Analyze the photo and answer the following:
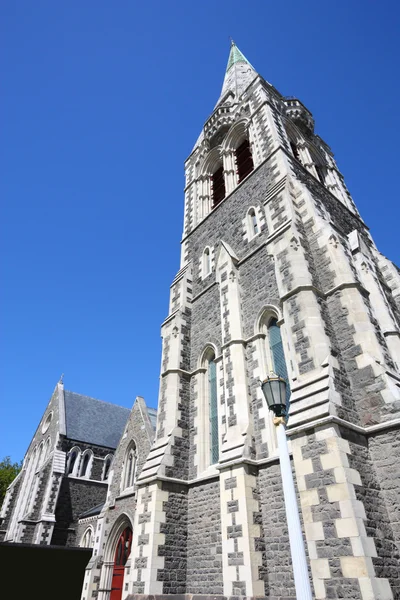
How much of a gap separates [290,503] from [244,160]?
16809 mm

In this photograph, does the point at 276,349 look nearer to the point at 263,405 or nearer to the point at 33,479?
the point at 263,405

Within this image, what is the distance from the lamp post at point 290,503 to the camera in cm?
452

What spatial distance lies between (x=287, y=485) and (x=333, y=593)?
226 cm

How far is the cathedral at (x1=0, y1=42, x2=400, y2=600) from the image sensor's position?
6.68 metres

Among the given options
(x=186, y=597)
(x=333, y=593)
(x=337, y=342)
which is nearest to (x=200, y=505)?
(x=186, y=597)

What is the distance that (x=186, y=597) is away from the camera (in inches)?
350

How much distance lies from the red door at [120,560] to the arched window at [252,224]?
12.8 meters

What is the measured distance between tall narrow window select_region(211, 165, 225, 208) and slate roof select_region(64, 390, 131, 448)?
19.0 meters

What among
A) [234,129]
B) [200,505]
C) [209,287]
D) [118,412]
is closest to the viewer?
[200,505]

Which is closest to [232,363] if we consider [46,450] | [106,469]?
[106,469]

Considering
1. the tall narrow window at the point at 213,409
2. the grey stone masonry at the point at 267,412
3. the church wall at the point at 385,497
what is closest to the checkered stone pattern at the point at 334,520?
the grey stone masonry at the point at 267,412

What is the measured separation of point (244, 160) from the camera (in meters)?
18.7

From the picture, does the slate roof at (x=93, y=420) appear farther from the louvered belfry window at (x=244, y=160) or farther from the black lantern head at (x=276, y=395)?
the black lantern head at (x=276, y=395)

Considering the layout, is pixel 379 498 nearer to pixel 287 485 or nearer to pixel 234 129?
pixel 287 485
